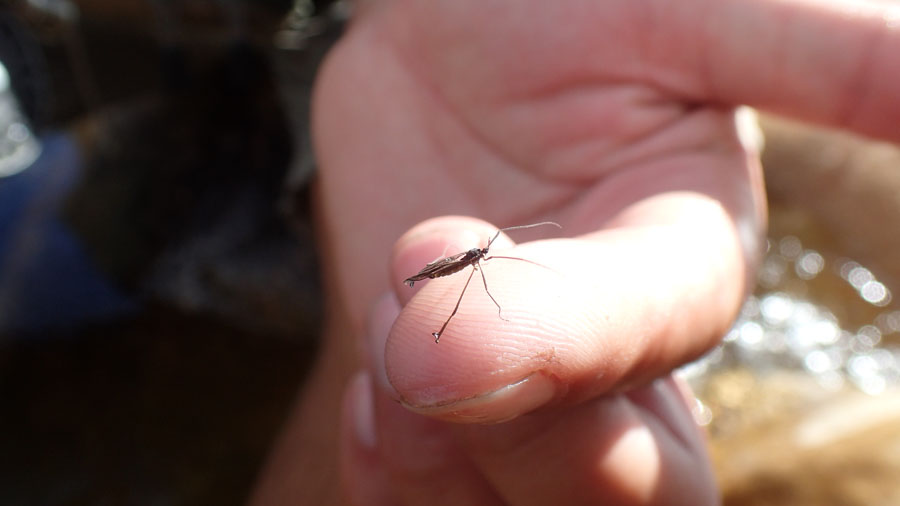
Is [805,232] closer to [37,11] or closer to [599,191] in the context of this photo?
[599,191]

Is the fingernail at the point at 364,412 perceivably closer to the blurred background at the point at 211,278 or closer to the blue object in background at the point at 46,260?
the blurred background at the point at 211,278

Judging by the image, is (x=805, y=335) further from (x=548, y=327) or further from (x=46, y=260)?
(x=46, y=260)


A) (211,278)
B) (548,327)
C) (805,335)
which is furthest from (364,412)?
(805,335)

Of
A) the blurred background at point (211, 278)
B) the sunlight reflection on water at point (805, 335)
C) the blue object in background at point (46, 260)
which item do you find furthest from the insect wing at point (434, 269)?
the blue object in background at point (46, 260)

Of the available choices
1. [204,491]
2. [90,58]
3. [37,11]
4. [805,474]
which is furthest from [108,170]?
[805,474]

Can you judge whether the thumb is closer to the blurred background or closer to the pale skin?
the pale skin
